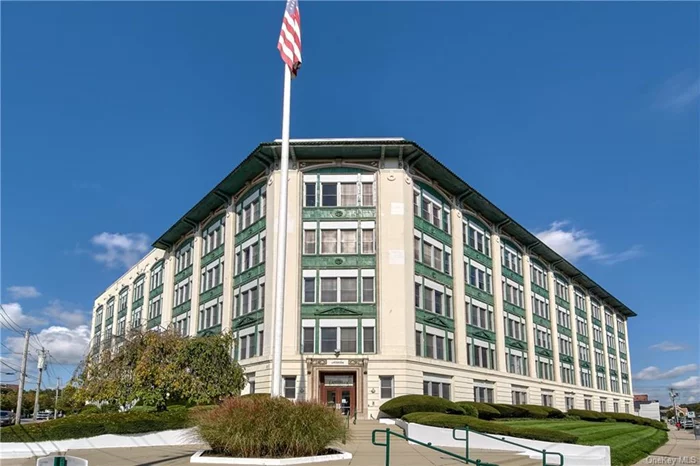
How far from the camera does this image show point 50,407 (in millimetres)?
113688

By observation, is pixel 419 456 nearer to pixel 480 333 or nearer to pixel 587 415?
pixel 480 333

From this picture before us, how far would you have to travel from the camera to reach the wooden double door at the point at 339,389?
3844 centimetres

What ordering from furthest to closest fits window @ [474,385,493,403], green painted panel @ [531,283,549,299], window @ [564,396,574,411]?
window @ [564,396,574,411] < green painted panel @ [531,283,549,299] < window @ [474,385,493,403]

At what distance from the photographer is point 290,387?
1505 inches

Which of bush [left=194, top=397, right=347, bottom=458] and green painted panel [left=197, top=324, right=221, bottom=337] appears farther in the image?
green painted panel [left=197, top=324, right=221, bottom=337]

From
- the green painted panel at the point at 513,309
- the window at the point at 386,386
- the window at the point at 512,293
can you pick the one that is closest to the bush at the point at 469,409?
the window at the point at 386,386

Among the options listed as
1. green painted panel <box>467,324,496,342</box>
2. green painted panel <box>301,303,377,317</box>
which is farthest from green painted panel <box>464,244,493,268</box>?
green painted panel <box>301,303,377,317</box>

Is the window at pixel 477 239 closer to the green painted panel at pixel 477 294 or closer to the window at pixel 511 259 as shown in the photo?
the window at pixel 511 259

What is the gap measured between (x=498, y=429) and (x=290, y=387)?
16.4 meters

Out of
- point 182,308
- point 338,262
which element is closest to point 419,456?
point 338,262

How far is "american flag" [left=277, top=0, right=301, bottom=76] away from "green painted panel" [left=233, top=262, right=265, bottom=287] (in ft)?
63.1

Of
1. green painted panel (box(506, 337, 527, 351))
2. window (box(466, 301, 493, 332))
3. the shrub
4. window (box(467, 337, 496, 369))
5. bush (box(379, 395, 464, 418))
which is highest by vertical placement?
window (box(466, 301, 493, 332))

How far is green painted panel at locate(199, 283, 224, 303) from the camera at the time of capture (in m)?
47.9

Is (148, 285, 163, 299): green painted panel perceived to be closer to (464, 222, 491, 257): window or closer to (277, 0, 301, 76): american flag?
(464, 222, 491, 257): window
